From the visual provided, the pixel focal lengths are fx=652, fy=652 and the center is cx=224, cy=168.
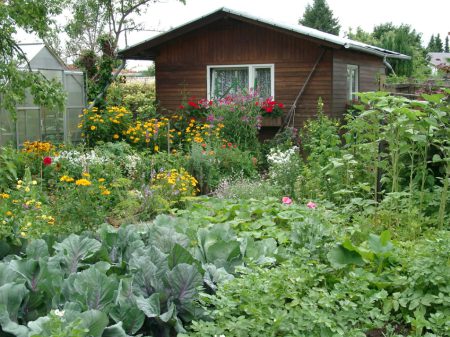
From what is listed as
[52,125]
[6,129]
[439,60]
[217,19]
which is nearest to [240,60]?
[217,19]

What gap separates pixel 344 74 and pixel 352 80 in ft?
4.43

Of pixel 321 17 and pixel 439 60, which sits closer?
pixel 439 60

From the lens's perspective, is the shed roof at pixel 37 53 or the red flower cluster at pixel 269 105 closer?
the shed roof at pixel 37 53

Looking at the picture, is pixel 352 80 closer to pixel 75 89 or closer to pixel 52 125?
pixel 75 89

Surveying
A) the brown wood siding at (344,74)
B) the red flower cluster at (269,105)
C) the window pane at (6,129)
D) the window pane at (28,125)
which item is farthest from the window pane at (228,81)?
the window pane at (6,129)

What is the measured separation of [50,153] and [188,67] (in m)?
5.37

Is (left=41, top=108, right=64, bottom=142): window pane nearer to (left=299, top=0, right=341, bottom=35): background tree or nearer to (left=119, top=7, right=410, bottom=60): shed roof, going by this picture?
(left=119, top=7, right=410, bottom=60): shed roof

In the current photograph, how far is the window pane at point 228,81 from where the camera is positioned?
47.8ft

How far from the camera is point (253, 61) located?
14.4 metres

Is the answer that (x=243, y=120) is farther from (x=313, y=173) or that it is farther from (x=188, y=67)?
(x=313, y=173)

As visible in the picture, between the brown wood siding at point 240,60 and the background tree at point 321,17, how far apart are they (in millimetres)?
30871

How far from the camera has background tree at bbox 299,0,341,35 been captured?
146ft

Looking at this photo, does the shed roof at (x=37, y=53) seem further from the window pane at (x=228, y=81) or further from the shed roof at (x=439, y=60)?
the shed roof at (x=439, y=60)

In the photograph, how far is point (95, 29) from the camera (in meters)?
25.9
